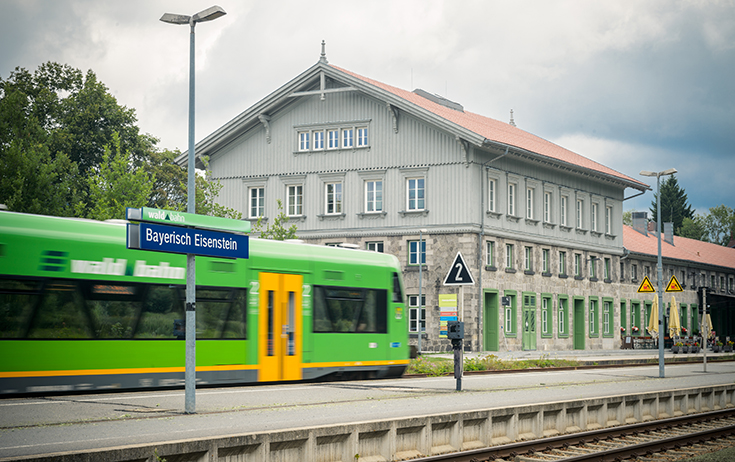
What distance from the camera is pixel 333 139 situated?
46.6 m

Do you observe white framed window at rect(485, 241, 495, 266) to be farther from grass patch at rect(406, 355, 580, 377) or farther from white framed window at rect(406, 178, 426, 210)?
grass patch at rect(406, 355, 580, 377)

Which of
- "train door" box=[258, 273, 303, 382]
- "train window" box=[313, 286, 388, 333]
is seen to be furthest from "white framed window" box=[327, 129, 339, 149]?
"train door" box=[258, 273, 303, 382]

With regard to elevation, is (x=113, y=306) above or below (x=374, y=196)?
below

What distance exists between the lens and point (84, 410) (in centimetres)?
1437

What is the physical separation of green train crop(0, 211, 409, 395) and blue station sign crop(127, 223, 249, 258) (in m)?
3.72

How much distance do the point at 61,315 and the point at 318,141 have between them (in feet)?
101

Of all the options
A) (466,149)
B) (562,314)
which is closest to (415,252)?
(466,149)

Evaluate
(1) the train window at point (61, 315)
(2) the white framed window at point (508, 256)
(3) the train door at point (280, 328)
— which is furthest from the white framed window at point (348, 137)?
(1) the train window at point (61, 315)

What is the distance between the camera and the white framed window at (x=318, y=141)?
46781 mm

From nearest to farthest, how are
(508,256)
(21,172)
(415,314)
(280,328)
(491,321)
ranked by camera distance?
(280,328)
(21,172)
(415,314)
(491,321)
(508,256)

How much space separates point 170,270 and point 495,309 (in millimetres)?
27197

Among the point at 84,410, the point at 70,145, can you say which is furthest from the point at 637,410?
the point at 70,145

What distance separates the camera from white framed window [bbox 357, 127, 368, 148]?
45812mm

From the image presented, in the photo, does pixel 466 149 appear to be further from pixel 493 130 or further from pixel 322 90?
pixel 322 90
